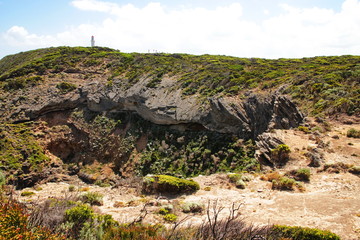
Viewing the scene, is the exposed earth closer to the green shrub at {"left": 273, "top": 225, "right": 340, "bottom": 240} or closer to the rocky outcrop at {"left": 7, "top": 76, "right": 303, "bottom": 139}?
the green shrub at {"left": 273, "top": 225, "right": 340, "bottom": 240}

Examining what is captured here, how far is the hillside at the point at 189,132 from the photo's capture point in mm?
12305

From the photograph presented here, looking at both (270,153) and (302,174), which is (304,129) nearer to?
(270,153)

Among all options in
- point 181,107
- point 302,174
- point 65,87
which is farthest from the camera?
point 65,87

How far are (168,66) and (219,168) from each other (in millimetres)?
19937

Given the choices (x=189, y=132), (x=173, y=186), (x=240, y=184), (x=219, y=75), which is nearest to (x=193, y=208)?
(x=173, y=186)

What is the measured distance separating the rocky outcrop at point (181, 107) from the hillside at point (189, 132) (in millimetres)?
113

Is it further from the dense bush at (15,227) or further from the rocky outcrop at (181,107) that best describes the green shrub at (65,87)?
the dense bush at (15,227)

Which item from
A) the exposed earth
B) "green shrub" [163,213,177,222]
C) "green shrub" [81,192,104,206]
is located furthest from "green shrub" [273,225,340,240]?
"green shrub" [81,192,104,206]

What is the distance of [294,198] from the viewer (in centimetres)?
1081

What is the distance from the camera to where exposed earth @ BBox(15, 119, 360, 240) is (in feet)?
29.4

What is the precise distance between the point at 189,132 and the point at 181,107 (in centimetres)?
A: 284

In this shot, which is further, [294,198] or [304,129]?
[304,129]

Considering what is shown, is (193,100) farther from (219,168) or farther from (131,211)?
(131,211)

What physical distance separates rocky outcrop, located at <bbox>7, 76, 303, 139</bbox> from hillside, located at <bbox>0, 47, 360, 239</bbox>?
0.37ft
